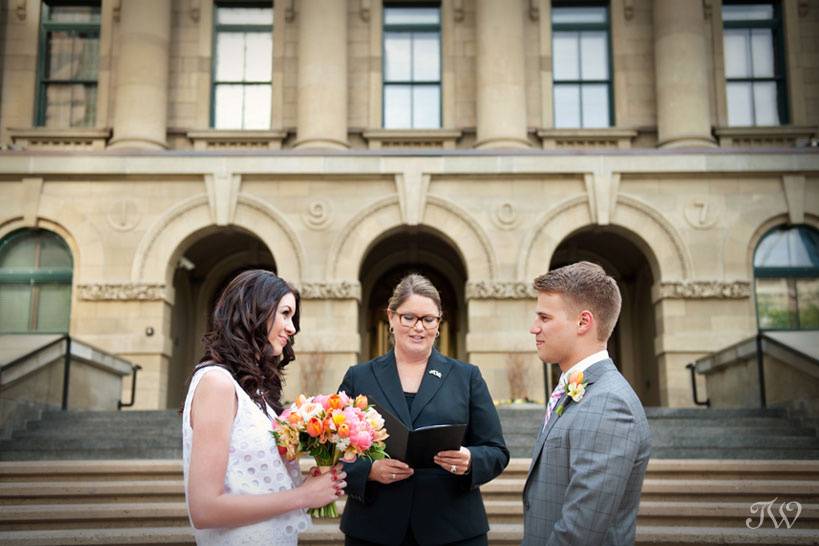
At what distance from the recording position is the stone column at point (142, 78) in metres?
19.5

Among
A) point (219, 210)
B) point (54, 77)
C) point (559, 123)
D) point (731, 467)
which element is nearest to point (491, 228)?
point (559, 123)

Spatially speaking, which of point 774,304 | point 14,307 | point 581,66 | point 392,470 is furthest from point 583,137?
point 392,470

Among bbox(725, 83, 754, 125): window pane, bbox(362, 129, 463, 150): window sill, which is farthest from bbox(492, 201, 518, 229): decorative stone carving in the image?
bbox(725, 83, 754, 125): window pane

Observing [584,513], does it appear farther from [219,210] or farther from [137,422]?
[219,210]

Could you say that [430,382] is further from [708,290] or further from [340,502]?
[708,290]

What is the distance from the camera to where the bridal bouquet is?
12.3 ft

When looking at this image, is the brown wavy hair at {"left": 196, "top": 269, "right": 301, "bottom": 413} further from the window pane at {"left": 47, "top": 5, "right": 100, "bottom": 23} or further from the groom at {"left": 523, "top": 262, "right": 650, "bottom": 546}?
the window pane at {"left": 47, "top": 5, "right": 100, "bottom": 23}

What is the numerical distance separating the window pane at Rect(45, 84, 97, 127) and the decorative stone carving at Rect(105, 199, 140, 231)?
8.94 feet

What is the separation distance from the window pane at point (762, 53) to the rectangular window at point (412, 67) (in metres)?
7.47

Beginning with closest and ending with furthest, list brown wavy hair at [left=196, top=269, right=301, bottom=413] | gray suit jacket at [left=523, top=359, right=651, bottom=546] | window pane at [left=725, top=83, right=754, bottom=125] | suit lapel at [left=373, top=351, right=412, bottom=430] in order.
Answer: gray suit jacket at [left=523, top=359, right=651, bottom=546], brown wavy hair at [left=196, top=269, right=301, bottom=413], suit lapel at [left=373, top=351, right=412, bottom=430], window pane at [left=725, top=83, right=754, bottom=125]

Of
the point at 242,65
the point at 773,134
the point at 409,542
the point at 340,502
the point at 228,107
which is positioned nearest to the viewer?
the point at 409,542

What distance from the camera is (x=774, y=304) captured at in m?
19.0

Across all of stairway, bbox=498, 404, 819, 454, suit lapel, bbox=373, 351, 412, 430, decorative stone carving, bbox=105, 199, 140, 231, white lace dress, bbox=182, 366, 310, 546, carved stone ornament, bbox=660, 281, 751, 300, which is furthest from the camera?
decorative stone carving, bbox=105, 199, 140, 231

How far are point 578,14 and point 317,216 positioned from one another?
8228 mm
